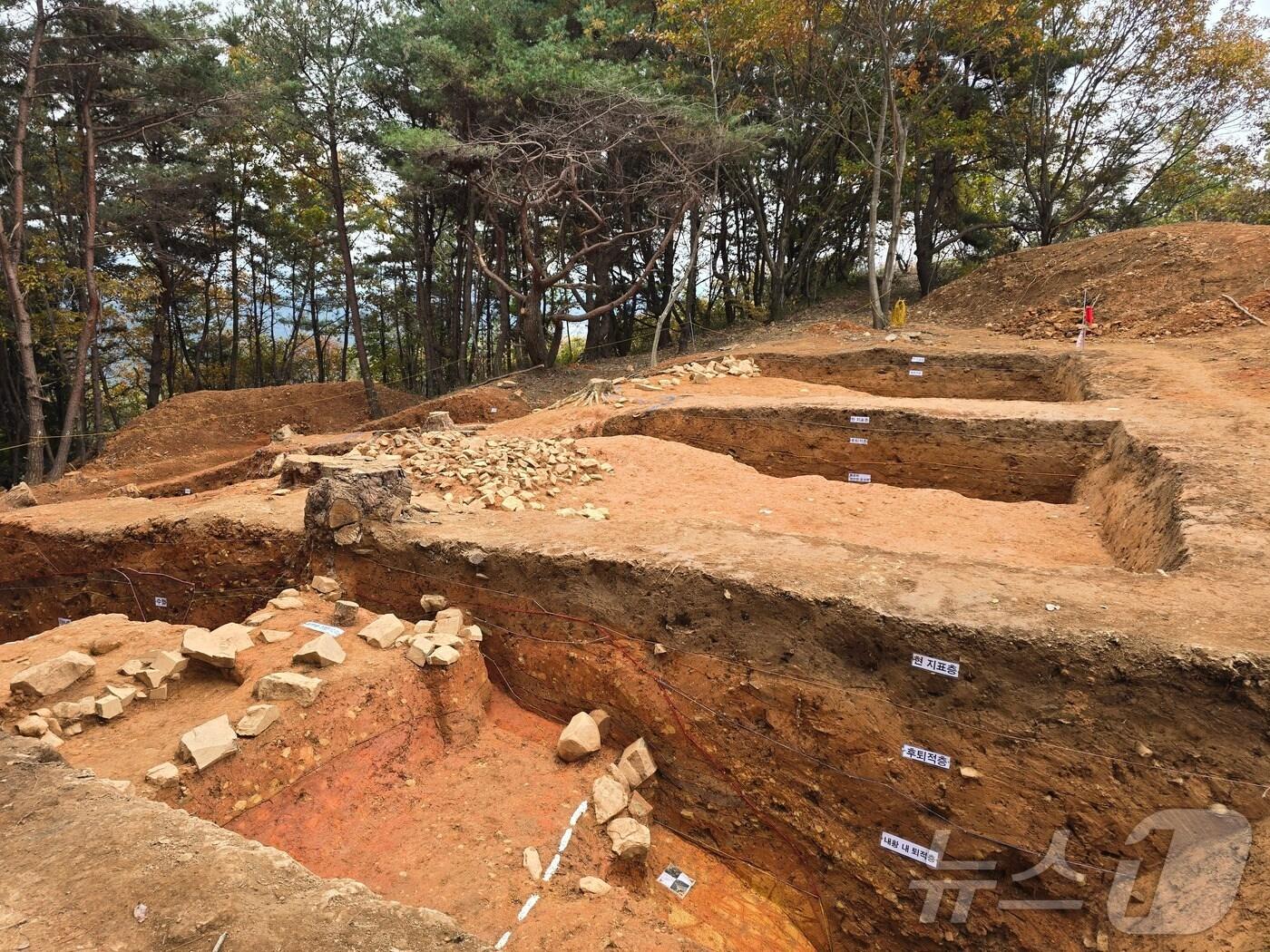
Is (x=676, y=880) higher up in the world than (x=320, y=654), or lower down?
lower down

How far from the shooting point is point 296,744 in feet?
9.08

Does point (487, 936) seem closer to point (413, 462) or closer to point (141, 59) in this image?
point (413, 462)

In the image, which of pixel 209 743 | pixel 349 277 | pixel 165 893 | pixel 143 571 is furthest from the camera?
pixel 349 277

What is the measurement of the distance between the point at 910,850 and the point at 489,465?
14.9ft

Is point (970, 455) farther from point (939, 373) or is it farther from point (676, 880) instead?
point (676, 880)

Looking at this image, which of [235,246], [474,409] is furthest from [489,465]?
[235,246]

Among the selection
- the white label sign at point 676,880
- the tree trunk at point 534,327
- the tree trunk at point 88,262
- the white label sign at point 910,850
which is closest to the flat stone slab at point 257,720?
the white label sign at point 676,880

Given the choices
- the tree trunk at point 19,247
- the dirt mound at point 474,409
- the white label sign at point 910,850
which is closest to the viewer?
the white label sign at point 910,850

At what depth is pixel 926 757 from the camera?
2812 mm

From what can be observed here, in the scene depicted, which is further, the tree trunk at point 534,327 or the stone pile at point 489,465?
the tree trunk at point 534,327

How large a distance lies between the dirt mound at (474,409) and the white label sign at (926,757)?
10484 millimetres

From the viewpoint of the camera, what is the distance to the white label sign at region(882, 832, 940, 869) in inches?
109

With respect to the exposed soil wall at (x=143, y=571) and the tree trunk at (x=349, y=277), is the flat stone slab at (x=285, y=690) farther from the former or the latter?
the tree trunk at (x=349, y=277)

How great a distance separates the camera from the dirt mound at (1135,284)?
34.2 ft
